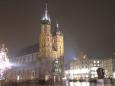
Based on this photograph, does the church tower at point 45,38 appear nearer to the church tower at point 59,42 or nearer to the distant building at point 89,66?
the church tower at point 59,42

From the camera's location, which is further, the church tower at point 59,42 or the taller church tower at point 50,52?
the church tower at point 59,42

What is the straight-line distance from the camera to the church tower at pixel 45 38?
11356 cm

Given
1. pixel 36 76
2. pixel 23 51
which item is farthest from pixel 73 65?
pixel 36 76

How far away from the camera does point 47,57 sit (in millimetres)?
112562

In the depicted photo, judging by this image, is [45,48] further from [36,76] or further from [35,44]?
[35,44]

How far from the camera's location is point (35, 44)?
135125mm

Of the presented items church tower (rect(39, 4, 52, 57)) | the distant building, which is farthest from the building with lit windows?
the distant building

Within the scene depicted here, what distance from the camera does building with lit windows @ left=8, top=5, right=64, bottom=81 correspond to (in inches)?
4375

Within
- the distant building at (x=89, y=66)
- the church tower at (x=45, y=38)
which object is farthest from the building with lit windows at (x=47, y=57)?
the distant building at (x=89, y=66)

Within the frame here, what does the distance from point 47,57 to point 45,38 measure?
8475mm

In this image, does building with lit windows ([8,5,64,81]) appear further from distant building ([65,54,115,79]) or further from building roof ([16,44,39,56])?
distant building ([65,54,115,79])

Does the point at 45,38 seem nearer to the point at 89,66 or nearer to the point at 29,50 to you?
the point at 29,50

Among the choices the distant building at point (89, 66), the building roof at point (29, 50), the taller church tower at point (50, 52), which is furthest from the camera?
the building roof at point (29, 50)

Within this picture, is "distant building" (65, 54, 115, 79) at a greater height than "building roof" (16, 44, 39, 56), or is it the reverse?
"building roof" (16, 44, 39, 56)
